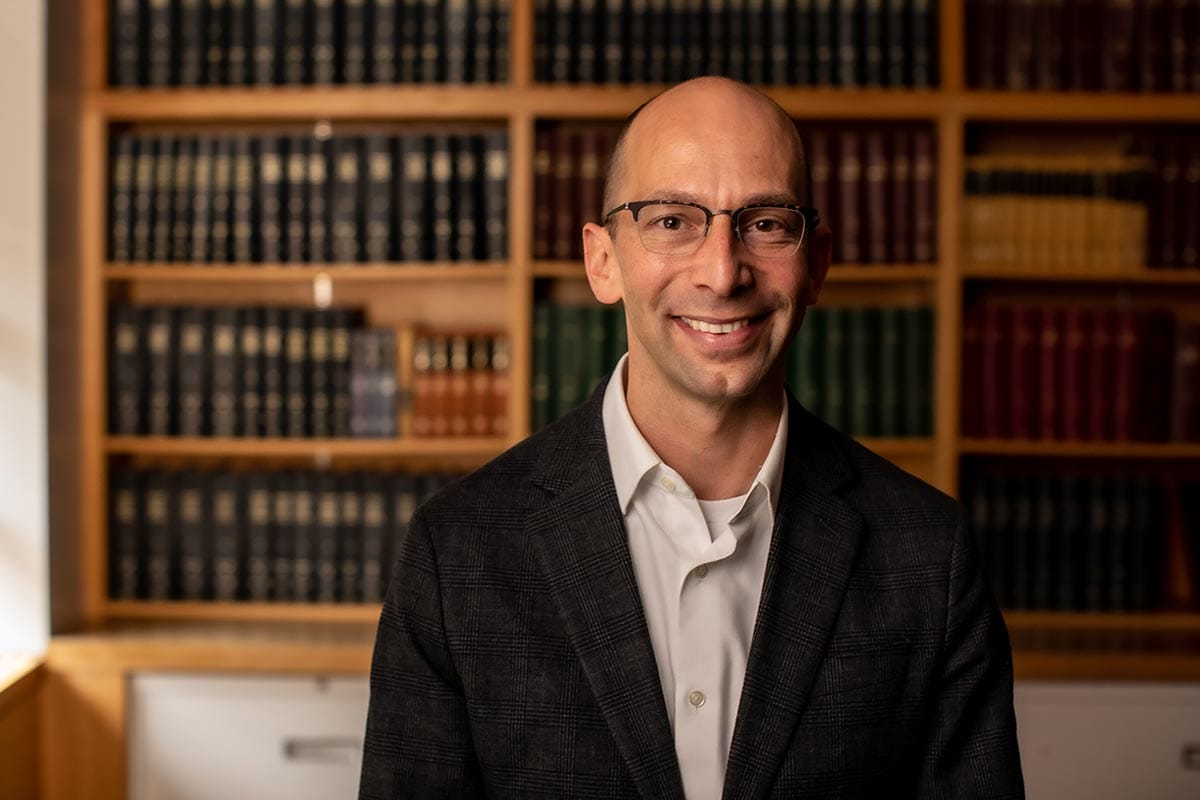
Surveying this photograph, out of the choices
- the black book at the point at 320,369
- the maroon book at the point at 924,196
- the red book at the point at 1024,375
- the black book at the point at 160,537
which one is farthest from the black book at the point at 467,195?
the red book at the point at 1024,375

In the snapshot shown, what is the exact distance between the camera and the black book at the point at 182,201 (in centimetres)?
286

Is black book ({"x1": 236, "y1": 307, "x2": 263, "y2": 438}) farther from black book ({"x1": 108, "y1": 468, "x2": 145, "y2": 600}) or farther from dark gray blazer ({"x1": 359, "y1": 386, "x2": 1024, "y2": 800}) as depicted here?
dark gray blazer ({"x1": 359, "y1": 386, "x2": 1024, "y2": 800})

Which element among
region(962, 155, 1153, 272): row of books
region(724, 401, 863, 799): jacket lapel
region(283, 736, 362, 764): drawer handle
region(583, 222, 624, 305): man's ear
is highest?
region(962, 155, 1153, 272): row of books

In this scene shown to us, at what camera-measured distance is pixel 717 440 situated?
130 centimetres

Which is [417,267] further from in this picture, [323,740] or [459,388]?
[323,740]

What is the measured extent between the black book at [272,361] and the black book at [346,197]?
8.2 inches

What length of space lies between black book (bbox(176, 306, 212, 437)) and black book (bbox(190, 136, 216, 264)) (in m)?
0.14

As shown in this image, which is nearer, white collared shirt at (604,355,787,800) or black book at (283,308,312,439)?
white collared shirt at (604,355,787,800)

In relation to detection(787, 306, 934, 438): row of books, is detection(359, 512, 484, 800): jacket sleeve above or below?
below

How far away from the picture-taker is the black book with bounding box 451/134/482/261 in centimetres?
284

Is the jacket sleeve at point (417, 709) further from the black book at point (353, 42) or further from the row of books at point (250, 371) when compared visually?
the black book at point (353, 42)

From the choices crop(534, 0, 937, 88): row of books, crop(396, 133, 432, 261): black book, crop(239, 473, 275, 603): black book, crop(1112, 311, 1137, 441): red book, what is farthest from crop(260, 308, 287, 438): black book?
crop(1112, 311, 1137, 441): red book

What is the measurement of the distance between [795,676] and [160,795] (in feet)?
6.46

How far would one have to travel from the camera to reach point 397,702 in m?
1.25
